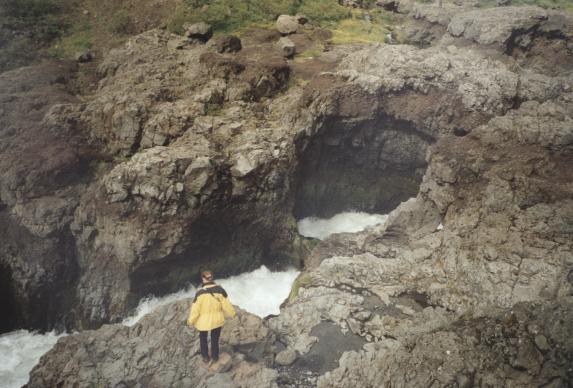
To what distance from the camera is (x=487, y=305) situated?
12656 millimetres

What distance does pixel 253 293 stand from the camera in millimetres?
17344

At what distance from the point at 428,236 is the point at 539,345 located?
22.0 ft

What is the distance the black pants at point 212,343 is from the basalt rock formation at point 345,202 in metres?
0.58

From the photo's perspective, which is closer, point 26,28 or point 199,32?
point 199,32

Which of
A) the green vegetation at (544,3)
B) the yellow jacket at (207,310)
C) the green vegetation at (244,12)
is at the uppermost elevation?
the green vegetation at (544,3)

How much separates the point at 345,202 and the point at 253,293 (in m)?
7.95

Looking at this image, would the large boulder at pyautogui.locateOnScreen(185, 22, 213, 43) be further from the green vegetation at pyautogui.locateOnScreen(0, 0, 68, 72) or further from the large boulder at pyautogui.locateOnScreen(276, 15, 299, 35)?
the green vegetation at pyautogui.locateOnScreen(0, 0, 68, 72)

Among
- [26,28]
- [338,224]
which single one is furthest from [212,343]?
[26,28]

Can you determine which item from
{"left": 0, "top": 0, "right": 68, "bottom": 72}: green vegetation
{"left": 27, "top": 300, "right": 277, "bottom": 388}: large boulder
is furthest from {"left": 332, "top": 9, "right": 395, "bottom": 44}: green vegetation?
{"left": 27, "top": 300, "right": 277, "bottom": 388}: large boulder

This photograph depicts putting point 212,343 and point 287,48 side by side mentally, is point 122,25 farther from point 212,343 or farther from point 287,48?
point 212,343

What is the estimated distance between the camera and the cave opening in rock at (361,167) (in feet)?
69.7

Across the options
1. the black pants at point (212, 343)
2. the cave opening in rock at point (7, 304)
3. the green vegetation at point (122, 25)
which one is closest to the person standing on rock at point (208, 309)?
the black pants at point (212, 343)

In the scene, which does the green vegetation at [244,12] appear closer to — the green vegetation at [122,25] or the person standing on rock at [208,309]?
the green vegetation at [122,25]

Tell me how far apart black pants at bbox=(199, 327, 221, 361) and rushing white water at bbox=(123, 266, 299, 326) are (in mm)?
4812
